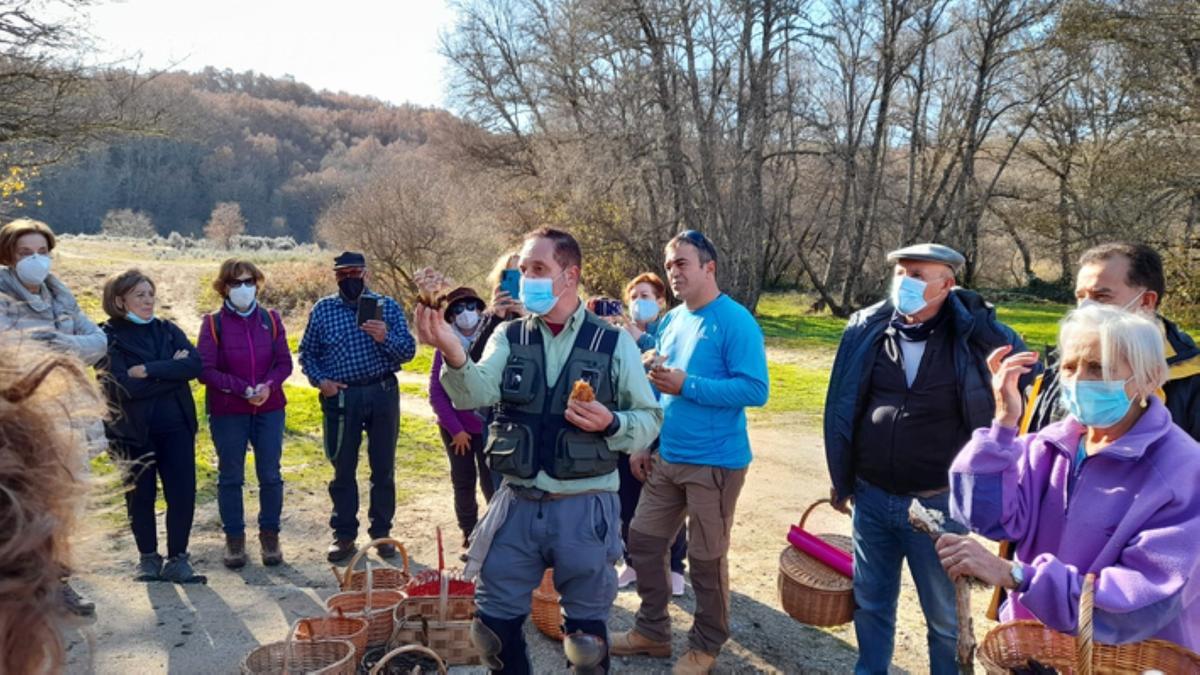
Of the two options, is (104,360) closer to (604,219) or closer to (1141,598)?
(1141,598)

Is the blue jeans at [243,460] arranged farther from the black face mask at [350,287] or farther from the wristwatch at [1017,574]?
the wristwatch at [1017,574]

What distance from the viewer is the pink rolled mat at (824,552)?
13.0 ft

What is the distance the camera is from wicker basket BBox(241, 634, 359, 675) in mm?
3482

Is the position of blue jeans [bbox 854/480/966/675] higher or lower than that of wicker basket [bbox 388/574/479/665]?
higher

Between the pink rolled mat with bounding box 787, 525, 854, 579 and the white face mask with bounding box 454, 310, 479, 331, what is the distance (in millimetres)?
2716

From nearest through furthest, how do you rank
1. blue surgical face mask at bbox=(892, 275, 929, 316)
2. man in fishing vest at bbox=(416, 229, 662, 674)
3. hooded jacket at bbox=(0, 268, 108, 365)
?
man in fishing vest at bbox=(416, 229, 662, 674)
blue surgical face mask at bbox=(892, 275, 929, 316)
hooded jacket at bbox=(0, 268, 108, 365)

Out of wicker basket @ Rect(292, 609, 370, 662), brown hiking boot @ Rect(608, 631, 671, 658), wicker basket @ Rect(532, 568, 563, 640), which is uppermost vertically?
wicker basket @ Rect(292, 609, 370, 662)

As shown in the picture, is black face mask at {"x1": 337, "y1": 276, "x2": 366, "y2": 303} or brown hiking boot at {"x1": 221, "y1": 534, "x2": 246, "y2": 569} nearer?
brown hiking boot at {"x1": 221, "y1": 534, "x2": 246, "y2": 569}

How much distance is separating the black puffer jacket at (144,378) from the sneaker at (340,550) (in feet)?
4.22

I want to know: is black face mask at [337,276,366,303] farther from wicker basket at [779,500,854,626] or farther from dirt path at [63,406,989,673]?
wicker basket at [779,500,854,626]

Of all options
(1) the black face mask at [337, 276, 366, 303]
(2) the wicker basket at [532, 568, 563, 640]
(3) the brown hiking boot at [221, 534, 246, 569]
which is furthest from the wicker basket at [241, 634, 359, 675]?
(1) the black face mask at [337, 276, 366, 303]

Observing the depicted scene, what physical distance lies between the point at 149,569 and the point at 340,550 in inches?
47.0

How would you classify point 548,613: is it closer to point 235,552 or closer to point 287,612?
point 287,612

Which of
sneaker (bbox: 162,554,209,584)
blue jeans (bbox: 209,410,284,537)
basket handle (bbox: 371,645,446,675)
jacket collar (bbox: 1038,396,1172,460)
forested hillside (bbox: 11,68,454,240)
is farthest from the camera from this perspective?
forested hillside (bbox: 11,68,454,240)
